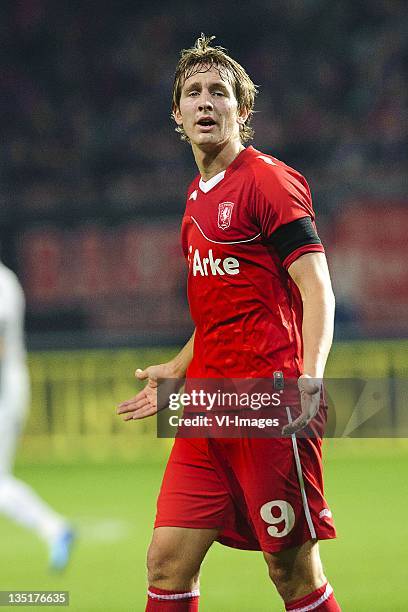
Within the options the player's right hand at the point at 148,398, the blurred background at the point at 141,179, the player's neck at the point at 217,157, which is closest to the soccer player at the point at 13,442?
the blurred background at the point at 141,179

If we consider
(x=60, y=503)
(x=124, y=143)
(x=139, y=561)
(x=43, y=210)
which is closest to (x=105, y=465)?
(x=60, y=503)

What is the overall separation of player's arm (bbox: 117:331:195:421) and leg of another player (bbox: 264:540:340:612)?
0.70 metres

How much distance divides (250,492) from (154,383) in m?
0.62

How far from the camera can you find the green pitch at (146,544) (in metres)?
5.77

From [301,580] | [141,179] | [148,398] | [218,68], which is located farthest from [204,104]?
[141,179]

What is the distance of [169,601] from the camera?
3.66 m

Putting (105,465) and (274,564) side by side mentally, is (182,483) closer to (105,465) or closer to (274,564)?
(274,564)

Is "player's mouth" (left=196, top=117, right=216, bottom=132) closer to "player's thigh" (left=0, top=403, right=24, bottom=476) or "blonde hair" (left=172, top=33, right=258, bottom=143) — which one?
"blonde hair" (left=172, top=33, right=258, bottom=143)

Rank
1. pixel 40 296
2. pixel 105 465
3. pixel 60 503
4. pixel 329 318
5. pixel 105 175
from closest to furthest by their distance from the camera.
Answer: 1. pixel 329 318
2. pixel 60 503
3. pixel 105 465
4. pixel 40 296
5. pixel 105 175

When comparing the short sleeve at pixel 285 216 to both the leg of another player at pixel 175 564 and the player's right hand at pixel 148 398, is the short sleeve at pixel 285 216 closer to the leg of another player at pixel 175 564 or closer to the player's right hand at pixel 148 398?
the player's right hand at pixel 148 398

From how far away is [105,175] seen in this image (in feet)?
57.2

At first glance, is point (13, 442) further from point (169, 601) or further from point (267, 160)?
point (267, 160)

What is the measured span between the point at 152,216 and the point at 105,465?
5.57 m

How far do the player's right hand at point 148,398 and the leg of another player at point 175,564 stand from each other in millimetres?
448
